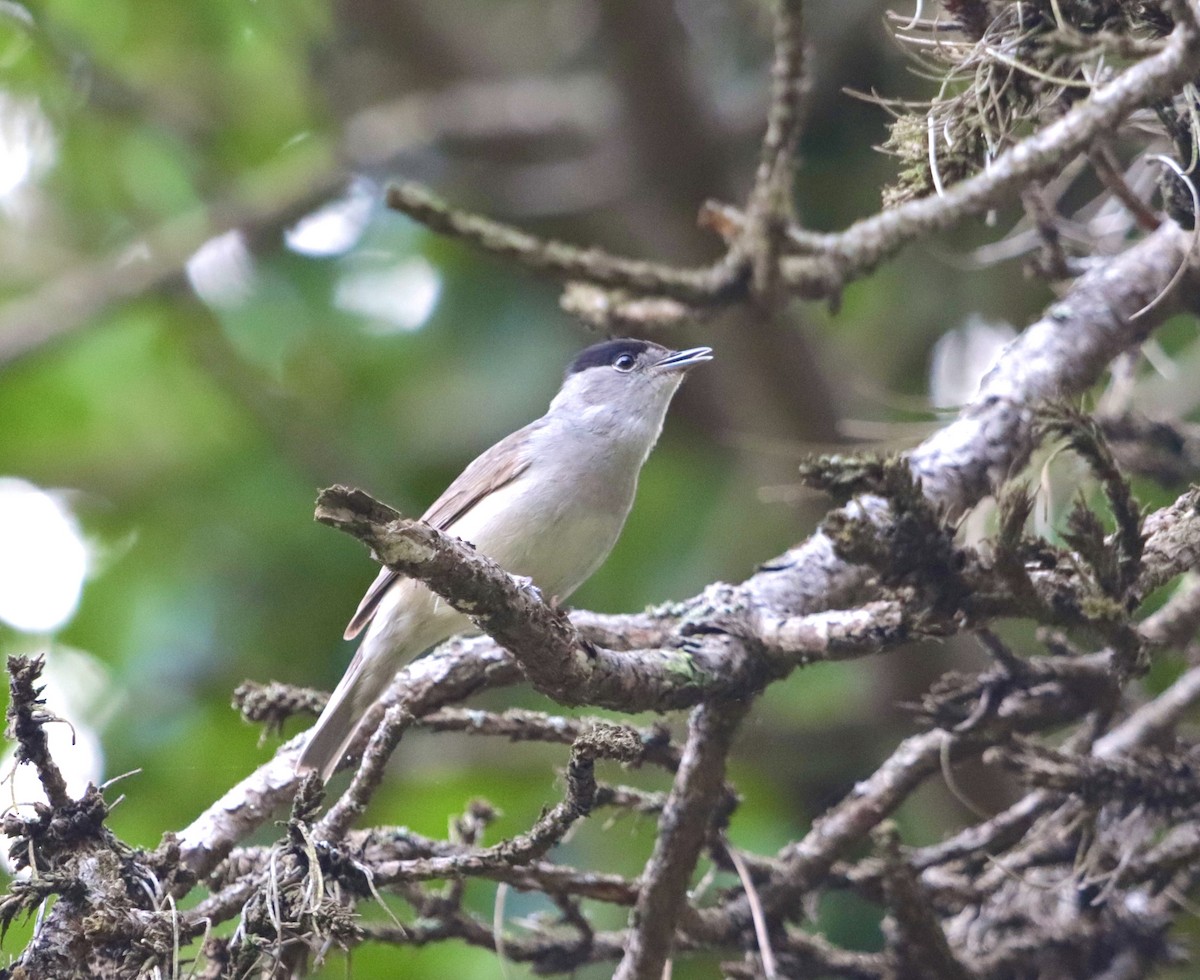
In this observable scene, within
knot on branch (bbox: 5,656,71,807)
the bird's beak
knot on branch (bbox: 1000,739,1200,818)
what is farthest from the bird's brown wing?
knot on branch (bbox: 5,656,71,807)

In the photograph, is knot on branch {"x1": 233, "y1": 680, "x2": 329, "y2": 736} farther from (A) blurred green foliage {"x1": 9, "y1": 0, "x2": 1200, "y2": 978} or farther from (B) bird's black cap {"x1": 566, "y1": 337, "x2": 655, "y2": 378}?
(B) bird's black cap {"x1": 566, "y1": 337, "x2": 655, "y2": 378}

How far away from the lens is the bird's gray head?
16.7 feet

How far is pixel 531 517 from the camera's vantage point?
4445mm

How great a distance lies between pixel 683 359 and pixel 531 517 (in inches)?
44.7

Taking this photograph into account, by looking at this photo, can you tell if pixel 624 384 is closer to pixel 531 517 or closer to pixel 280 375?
pixel 531 517

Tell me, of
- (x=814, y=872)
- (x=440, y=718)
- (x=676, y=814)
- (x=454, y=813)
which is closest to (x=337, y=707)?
(x=440, y=718)

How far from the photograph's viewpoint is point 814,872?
3.72m

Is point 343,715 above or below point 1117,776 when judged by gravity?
above

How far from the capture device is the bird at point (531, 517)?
4281mm

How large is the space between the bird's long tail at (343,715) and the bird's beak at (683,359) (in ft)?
5.27

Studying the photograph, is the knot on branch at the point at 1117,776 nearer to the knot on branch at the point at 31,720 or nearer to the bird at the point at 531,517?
the bird at the point at 531,517

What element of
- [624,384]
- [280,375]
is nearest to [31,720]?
[624,384]

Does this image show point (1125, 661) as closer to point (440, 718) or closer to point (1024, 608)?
point (1024, 608)

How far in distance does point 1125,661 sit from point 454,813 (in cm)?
319
